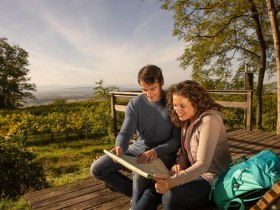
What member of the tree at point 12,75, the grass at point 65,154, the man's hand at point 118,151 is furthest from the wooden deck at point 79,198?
the tree at point 12,75

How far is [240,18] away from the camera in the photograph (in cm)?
1355

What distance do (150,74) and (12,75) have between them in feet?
150

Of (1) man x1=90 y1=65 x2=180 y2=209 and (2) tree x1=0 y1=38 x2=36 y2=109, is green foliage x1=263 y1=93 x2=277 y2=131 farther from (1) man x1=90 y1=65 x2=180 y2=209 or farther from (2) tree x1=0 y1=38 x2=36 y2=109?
(2) tree x1=0 y1=38 x2=36 y2=109

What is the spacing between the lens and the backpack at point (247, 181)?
2070 millimetres

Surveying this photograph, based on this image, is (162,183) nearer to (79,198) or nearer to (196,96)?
(196,96)

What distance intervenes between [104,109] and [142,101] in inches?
390

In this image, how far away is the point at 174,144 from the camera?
3.11 meters

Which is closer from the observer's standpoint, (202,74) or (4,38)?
(202,74)

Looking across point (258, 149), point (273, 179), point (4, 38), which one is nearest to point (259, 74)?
point (258, 149)

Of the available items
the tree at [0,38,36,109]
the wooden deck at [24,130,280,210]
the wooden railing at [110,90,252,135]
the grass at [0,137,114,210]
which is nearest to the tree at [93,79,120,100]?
the grass at [0,137,114,210]

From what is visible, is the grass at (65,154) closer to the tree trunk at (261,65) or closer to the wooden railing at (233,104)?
the wooden railing at (233,104)

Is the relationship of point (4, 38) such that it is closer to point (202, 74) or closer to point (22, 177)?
point (202, 74)

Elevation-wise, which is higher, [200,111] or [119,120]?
[200,111]

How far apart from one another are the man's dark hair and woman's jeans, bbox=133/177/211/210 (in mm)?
1145
